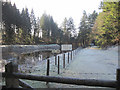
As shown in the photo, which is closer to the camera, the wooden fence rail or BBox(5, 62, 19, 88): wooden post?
the wooden fence rail

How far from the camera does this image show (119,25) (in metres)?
Answer: 6.28

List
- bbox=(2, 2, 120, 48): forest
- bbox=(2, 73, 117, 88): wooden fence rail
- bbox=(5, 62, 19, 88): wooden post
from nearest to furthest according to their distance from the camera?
bbox=(2, 73, 117, 88): wooden fence rail, bbox=(5, 62, 19, 88): wooden post, bbox=(2, 2, 120, 48): forest

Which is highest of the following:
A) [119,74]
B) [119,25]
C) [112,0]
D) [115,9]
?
[112,0]

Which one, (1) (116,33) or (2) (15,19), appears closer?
(1) (116,33)

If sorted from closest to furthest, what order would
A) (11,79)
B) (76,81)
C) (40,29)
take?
(76,81) < (11,79) < (40,29)

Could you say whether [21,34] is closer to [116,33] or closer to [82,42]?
[82,42]

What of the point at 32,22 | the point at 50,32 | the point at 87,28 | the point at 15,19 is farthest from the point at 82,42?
the point at 15,19

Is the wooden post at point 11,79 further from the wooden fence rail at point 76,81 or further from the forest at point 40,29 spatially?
the forest at point 40,29

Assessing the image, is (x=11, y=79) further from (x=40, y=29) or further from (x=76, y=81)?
(x=40, y=29)

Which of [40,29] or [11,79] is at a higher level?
[40,29]

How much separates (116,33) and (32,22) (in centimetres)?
3122

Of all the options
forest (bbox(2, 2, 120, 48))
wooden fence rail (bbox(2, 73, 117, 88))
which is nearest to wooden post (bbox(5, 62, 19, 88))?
wooden fence rail (bbox(2, 73, 117, 88))

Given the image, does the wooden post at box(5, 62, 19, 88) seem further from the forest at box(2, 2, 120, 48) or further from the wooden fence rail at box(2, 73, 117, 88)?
the forest at box(2, 2, 120, 48)

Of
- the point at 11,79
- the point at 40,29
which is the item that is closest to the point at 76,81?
the point at 11,79
